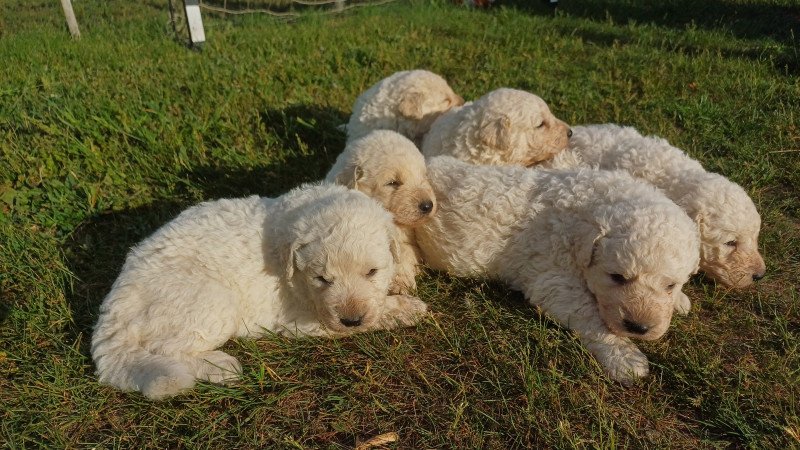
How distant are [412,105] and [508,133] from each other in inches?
48.3

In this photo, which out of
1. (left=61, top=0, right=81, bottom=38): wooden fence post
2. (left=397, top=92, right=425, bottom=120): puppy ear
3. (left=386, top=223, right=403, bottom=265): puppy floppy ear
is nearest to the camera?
(left=386, top=223, right=403, bottom=265): puppy floppy ear

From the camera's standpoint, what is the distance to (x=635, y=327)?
3.27 metres

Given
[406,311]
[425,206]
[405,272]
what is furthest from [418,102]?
[406,311]

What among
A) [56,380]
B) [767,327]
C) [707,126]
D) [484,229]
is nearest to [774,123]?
[707,126]

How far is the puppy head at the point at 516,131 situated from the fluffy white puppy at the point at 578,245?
508 mm

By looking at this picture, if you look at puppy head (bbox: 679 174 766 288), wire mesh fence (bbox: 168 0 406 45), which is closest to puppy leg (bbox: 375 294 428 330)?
puppy head (bbox: 679 174 766 288)

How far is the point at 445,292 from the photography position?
4.11 m

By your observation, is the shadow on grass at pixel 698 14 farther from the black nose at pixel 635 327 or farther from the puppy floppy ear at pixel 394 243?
the puppy floppy ear at pixel 394 243

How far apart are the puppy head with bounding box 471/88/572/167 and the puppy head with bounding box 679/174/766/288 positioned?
131 centimetres

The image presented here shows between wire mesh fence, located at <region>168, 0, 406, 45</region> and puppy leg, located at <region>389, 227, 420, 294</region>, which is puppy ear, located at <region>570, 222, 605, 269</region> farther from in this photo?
wire mesh fence, located at <region>168, 0, 406, 45</region>

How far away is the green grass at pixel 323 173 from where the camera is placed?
3.09 m

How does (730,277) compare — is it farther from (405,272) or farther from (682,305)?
(405,272)

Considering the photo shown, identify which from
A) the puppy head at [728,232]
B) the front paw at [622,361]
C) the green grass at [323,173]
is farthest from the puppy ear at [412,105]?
the front paw at [622,361]

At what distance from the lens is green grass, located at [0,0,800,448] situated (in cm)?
309
